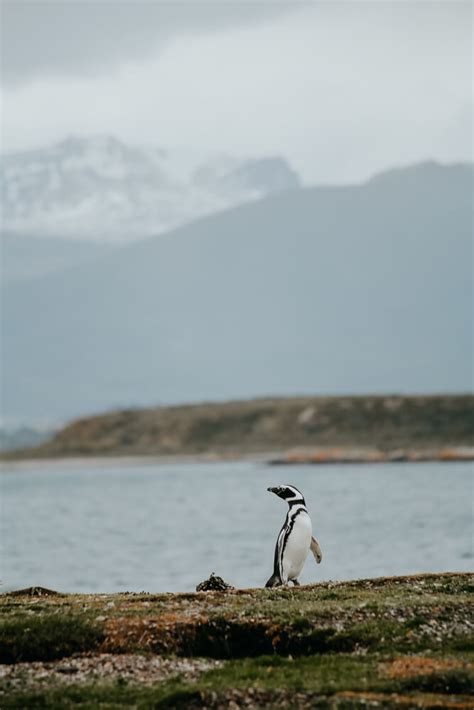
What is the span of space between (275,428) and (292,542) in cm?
15675

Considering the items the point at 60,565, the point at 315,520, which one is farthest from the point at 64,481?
the point at 60,565

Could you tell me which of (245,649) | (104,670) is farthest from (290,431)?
(104,670)

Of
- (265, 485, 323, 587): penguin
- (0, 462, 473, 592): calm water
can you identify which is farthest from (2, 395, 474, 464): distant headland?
(265, 485, 323, 587): penguin

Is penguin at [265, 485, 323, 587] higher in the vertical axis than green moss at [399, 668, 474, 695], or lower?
higher

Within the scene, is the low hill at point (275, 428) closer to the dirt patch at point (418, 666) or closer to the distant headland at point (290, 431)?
the distant headland at point (290, 431)

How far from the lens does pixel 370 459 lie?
534 ft

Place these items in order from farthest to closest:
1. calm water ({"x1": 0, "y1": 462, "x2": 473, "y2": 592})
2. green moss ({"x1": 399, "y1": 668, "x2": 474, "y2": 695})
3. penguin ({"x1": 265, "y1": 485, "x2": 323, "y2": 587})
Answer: calm water ({"x1": 0, "y1": 462, "x2": 473, "y2": 592})
penguin ({"x1": 265, "y1": 485, "x2": 323, "y2": 587})
green moss ({"x1": 399, "y1": 668, "x2": 474, "y2": 695})

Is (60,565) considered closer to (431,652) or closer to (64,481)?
(431,652)

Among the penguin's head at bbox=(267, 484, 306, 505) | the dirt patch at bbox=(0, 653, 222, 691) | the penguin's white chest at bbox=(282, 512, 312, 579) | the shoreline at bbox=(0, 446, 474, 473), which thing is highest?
the shoreline at bbox=(0, 446, 474, 473)

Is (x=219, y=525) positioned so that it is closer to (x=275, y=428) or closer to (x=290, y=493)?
(x=290, y=493)

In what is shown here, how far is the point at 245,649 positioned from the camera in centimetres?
1988

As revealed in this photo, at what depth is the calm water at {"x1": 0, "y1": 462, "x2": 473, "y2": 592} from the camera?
195ft

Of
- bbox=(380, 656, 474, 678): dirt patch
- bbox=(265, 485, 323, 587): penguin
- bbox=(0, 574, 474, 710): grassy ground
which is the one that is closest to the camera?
bbox=(0, 574, 474, 710): grassy ground

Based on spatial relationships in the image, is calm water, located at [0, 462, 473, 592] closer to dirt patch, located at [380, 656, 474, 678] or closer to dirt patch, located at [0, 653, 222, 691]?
dirt patch, located at [0, 653, 222, 691]
